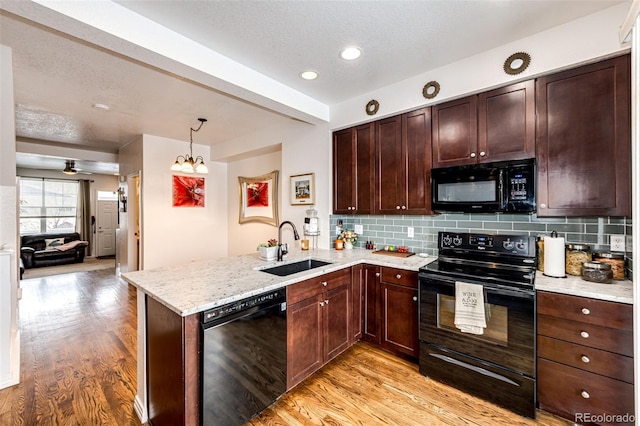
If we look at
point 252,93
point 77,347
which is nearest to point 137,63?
point 252,93

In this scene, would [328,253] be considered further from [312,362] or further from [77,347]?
[77,347]

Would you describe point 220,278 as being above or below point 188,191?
below

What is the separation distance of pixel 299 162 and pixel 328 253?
1308mm

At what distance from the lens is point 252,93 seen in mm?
2500

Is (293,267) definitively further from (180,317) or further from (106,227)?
(106,227)

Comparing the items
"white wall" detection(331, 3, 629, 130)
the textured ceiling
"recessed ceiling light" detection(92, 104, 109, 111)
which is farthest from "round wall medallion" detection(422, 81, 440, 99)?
"recessed ceiling light" detection(92, 104, 109, 111)

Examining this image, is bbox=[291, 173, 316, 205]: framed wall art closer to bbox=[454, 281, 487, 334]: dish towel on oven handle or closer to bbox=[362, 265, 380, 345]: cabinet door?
bbox=[362, 265, 380, 345]: cabinet door

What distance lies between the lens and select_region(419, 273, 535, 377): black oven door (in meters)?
1.81

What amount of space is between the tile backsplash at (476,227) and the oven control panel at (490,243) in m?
0.16

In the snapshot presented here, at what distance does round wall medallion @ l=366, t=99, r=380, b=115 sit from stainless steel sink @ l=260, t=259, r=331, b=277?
1636 mm

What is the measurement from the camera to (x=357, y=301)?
2.65 meters

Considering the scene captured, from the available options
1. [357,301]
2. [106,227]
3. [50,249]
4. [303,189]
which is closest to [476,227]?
[357,301]

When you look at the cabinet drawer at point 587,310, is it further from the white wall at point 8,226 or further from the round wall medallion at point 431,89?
the white wall at point 8,226

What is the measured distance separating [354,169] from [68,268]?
7.47 meters
